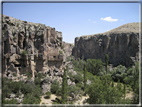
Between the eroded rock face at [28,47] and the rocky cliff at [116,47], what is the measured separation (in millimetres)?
29095

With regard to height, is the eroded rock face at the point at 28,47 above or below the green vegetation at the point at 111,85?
above

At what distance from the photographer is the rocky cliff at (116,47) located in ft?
148

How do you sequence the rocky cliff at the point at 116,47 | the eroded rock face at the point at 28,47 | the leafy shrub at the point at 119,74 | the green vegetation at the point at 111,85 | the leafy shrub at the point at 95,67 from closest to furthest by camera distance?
1. the green vegetation at the point at 111,85
2. the eroded rock face at the point at 28,47
3. the leafy shrub at the point at 119,74
4. the leafy shrub at the point at 95,67
5. the rocky cliff at the point at 116,47

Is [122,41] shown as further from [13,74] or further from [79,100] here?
[13,74]

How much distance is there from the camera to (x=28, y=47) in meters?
26.0

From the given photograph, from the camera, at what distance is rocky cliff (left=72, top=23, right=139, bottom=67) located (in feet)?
148

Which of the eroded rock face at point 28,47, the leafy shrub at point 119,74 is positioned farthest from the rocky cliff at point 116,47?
the eroded rock face at point 28,47

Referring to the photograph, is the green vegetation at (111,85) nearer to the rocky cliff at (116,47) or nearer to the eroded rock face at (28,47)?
the eroded rock face at (28,47)

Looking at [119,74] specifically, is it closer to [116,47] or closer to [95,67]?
[95,67]

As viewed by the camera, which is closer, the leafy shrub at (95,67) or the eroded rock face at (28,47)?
the eroded rock face at (28,47)

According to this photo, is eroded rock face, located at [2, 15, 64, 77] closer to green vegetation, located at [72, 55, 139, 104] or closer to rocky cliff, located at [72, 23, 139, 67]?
green vegetation, located at [72, 55, 139, 104]

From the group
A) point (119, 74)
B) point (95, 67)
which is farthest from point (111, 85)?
point (95, 67)

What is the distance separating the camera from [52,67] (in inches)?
1154

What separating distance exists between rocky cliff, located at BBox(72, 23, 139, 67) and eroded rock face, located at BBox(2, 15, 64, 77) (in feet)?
95.5
